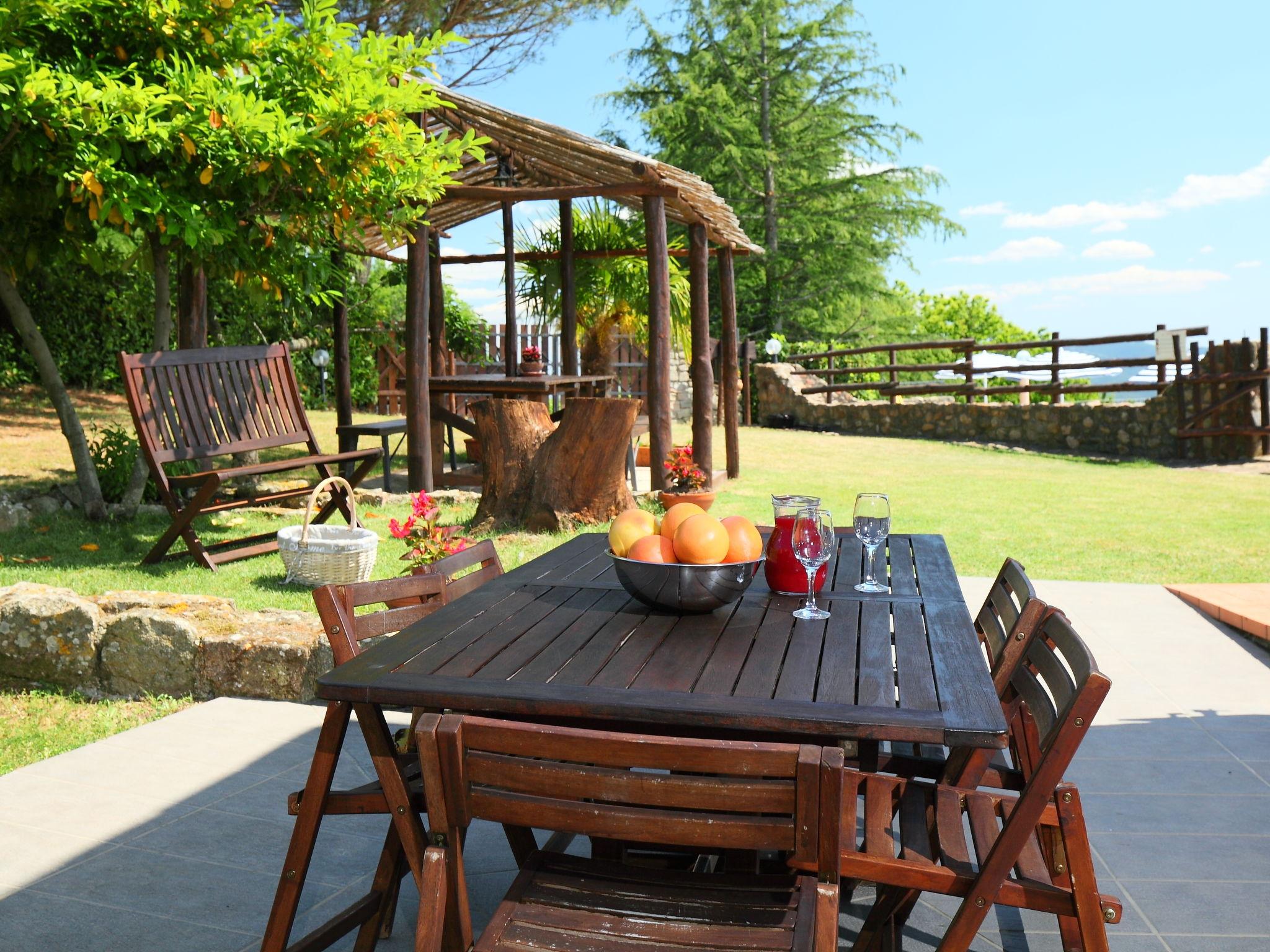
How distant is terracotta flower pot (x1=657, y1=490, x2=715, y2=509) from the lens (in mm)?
6859

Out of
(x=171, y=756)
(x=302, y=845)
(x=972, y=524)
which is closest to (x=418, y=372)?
(x=972, y=524)

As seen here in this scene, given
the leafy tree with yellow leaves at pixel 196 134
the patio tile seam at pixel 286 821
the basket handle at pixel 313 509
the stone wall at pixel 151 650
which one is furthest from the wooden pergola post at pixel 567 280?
the patio tile seam at pixel 286 821

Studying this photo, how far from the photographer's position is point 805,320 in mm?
25688

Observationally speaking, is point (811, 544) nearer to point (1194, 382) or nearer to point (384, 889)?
point (384, 889)

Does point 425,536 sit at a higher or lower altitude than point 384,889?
higher

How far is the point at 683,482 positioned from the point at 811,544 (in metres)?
5.28

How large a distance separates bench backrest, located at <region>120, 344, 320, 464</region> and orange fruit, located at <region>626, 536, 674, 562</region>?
3979 millimetres

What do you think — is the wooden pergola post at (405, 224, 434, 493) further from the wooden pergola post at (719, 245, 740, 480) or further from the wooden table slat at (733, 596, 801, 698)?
the wooden table slat at (733, 596, 801, 698)

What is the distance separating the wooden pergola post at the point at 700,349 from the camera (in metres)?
8.48

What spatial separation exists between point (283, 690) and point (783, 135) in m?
23.3

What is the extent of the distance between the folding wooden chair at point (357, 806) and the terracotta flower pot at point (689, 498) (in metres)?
4.60

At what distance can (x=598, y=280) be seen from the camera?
11305 millimetres

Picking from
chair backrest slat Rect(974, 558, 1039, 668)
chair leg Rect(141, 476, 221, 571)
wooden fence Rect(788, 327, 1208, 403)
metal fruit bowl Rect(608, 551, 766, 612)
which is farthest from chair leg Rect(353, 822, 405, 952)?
wooden fence Rect(788, 327, 1208, 403)

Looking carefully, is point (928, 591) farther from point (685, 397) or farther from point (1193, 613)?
point (685, 397)
